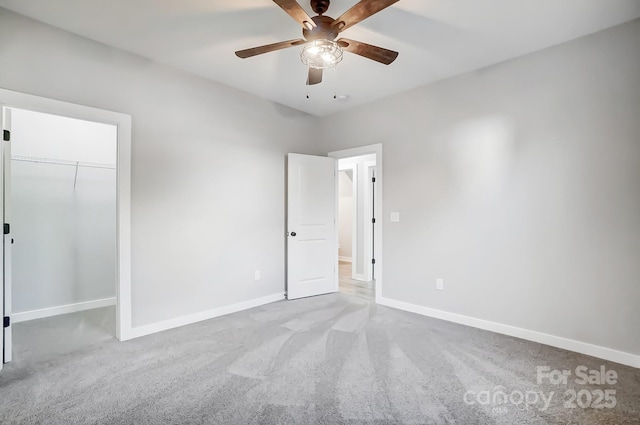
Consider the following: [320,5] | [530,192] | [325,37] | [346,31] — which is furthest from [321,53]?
[530,192]

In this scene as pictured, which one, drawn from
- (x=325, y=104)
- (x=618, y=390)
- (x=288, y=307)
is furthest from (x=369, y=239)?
(x=618, y=390)

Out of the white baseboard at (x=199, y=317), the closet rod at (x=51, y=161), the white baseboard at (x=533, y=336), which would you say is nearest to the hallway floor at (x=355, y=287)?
the white baseboard at (x=533, y=336)

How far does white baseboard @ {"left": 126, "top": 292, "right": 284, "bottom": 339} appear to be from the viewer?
9.71 feet

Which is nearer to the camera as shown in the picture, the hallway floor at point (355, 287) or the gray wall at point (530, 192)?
the gray wall at point (530, 192)

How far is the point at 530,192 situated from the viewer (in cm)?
286

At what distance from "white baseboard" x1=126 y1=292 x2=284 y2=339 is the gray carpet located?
122mm

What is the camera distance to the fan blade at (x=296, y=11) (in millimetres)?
1711

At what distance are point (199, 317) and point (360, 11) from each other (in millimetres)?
3241

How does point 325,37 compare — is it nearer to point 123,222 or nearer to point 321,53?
point 321,53

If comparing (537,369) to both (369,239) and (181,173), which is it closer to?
(369,239)

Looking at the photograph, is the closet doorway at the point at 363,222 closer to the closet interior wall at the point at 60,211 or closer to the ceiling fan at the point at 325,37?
the ceiling fan at the point at 325,37

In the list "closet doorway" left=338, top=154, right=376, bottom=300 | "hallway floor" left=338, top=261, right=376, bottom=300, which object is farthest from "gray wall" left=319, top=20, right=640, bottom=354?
"closet doorway" left=338, top=154, right=376, bottom=300

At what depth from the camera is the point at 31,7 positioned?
7.36ft

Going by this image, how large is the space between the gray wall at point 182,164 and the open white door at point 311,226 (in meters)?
0.17
